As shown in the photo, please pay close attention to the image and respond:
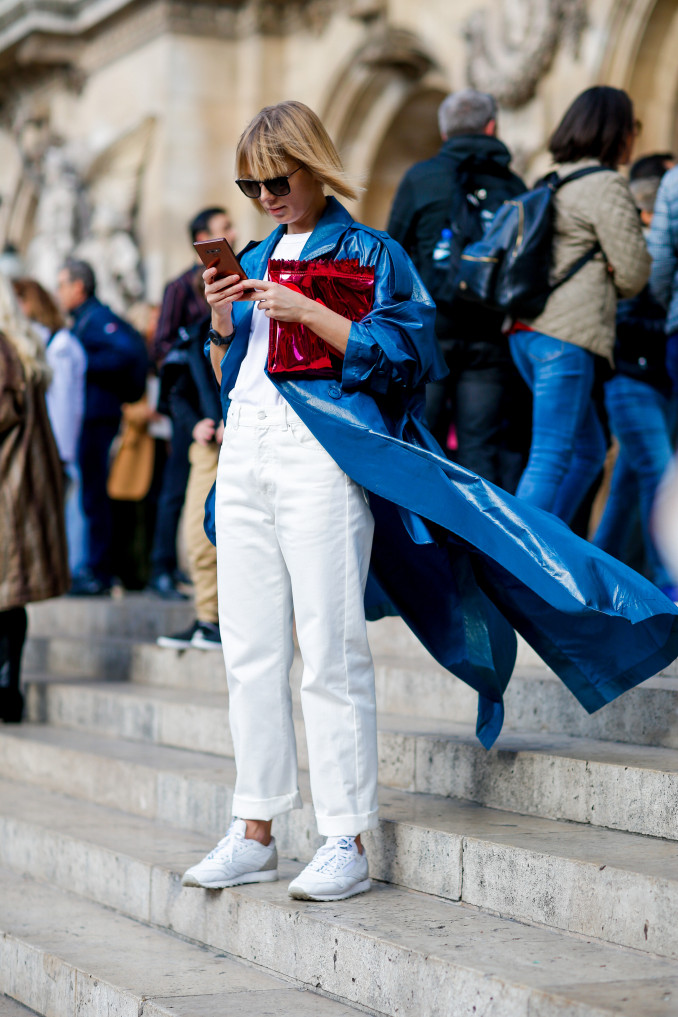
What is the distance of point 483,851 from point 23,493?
11.5 feet

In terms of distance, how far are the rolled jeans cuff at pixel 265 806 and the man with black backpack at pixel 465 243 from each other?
7.59ft

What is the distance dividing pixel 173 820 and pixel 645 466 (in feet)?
7.41

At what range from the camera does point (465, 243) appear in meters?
5.45

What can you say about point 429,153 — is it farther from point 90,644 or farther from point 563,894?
point 563,894

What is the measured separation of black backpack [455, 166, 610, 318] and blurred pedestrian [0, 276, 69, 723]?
2177 mm

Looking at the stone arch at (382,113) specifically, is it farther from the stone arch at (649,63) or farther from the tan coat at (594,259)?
the tan coat at (594,259)

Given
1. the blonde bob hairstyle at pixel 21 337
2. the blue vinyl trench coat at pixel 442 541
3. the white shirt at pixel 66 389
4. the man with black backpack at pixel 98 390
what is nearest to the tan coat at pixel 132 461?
the man with black backpack at pixel 98 390

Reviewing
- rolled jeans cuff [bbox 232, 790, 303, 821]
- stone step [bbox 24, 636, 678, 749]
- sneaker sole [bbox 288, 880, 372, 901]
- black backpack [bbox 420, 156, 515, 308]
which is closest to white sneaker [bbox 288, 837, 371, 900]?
sneaker sole [bbox 288, 880, 372, 901]

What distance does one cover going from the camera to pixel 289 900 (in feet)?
11.3

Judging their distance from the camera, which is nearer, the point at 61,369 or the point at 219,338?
the point at 219,338

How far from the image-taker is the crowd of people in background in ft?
16.7

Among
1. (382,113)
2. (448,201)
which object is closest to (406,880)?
(448,201)

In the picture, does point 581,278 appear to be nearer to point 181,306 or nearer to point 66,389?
point 181,306

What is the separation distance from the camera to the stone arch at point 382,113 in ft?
40.9
